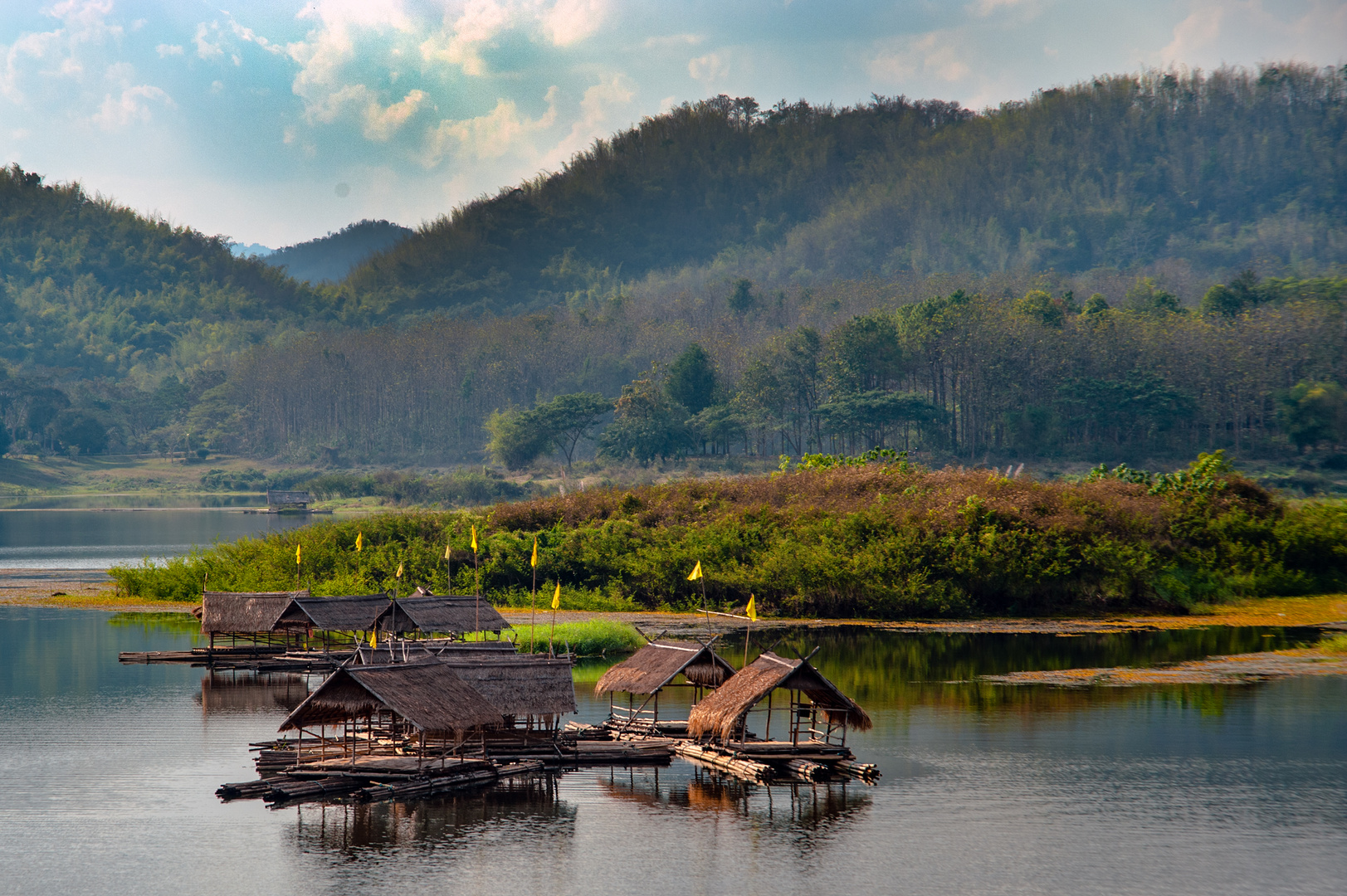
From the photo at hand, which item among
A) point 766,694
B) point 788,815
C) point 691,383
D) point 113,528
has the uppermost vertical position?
point 691,383

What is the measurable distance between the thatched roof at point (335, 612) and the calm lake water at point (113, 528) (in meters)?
17.3

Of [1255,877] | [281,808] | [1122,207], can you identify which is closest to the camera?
[1255,877]

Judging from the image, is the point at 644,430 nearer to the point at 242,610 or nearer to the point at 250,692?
the point at 242,610

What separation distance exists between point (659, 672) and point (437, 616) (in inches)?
375

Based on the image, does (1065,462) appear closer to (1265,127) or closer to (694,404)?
(694,404)

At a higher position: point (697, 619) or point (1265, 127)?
point (1265, 127)

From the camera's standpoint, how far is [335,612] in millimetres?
33938

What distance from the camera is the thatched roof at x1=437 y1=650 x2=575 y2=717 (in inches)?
908

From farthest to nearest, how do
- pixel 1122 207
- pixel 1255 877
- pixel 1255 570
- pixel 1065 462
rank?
pixel 1122 207
pixel 1065 462
pixel 1255 570
pixel 1255 877

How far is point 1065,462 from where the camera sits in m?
91.0

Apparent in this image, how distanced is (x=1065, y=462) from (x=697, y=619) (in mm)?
55177

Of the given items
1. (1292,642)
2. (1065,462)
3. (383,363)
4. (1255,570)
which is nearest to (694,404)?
(1065,462)

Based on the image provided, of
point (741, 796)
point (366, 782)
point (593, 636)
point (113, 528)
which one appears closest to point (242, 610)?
point (593, 636)

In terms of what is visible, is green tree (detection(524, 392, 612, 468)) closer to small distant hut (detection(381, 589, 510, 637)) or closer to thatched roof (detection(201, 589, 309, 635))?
thatched roof (detection(201, 589, 309, 635))
